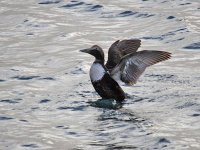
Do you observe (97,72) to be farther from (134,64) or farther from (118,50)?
(118,50)

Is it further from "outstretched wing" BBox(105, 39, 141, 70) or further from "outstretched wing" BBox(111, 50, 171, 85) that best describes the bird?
"outstretched wing" BBox(105, 39, 141, 70)

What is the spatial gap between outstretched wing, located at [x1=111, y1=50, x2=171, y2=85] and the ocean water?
1.48ft

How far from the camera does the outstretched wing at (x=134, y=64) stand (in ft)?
41.3

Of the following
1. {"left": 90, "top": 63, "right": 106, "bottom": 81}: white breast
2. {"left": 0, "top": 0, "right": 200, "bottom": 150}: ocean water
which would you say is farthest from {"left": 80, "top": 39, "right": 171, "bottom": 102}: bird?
{"left": 0, "top": 0, "right": 200, "bottom": 150}: ocean water

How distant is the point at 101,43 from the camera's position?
16.9 metres

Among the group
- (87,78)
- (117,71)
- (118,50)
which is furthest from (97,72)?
(87,78)

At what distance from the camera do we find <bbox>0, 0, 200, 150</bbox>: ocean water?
11.2 meters

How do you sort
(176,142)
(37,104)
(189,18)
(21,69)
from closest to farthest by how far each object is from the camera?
1. (176,142)
2. (37,104)
3. (21,69)
4. (189,18)

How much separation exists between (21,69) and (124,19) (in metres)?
4.12

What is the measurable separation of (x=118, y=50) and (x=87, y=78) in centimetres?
106

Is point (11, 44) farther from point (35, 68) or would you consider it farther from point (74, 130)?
point (74, 130)

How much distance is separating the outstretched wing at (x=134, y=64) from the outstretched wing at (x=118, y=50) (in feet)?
1.81

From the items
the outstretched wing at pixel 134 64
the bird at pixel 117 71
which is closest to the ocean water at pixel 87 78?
the bird at pixel 117 71

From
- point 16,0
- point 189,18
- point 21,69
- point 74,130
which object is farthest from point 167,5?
point 74,130
